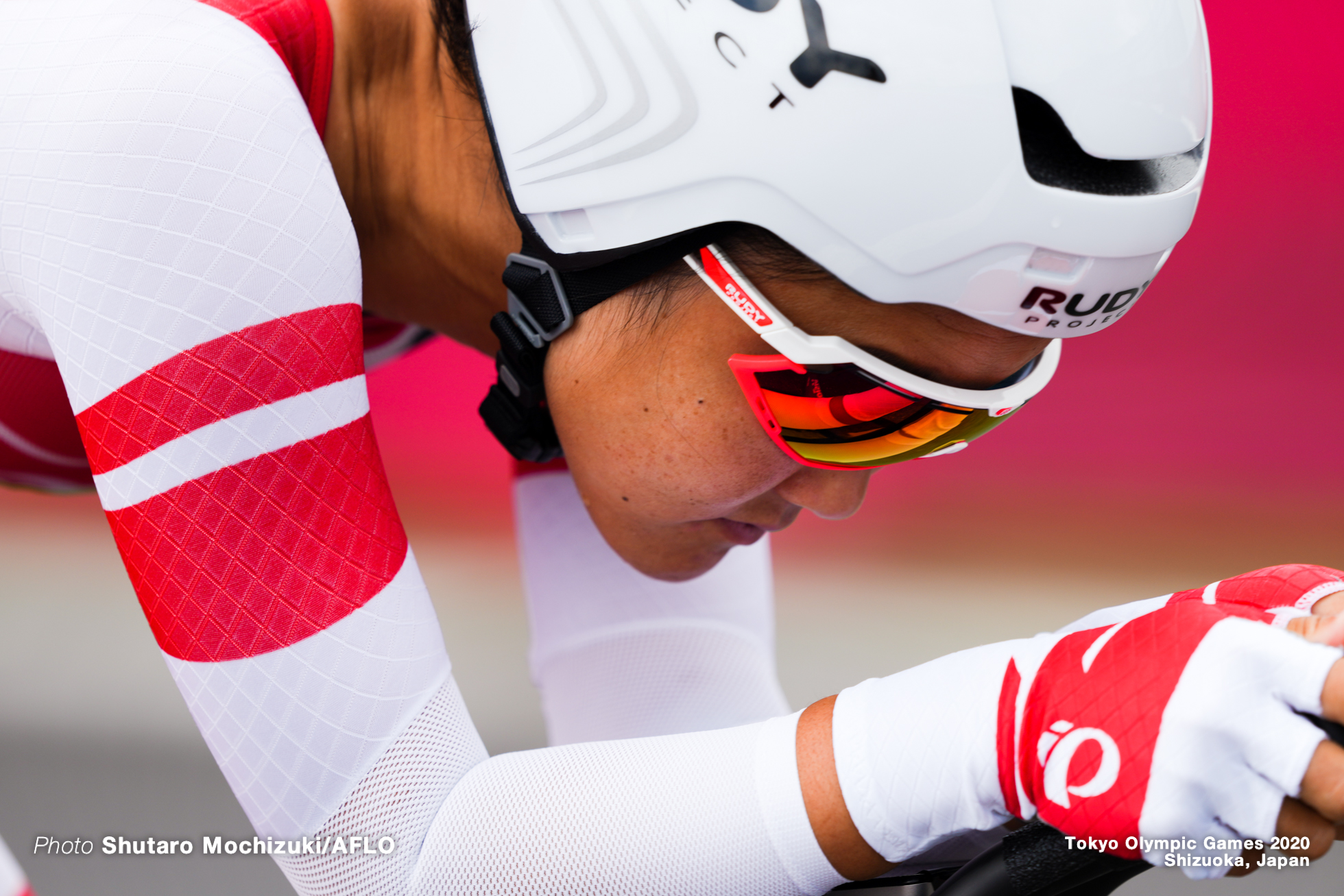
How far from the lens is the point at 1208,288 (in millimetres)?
2465

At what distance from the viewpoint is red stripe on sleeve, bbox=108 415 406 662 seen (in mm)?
692

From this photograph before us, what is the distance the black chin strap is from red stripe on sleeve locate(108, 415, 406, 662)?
22cm

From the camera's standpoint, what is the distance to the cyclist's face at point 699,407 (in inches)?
29.8

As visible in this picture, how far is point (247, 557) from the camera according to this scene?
27.3 inches

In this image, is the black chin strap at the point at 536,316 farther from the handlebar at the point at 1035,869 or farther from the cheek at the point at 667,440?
the handlebar at the point at 1035,869

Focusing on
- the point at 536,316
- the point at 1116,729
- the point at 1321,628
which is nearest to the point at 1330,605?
the point at 1321,628

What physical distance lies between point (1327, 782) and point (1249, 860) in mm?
78

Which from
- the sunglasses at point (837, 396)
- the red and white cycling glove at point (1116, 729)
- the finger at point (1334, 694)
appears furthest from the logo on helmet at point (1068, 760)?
the sunglasses at point (837, 396)

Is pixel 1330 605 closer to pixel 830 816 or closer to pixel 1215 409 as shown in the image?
pixel 830 816

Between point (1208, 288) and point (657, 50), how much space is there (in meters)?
2.11

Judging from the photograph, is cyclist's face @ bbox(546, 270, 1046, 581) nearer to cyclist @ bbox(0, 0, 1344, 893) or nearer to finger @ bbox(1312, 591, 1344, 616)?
cyclist @ bbox(0, 0, 1344, 893)

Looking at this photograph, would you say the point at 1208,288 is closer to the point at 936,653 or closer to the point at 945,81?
the point at 936,653

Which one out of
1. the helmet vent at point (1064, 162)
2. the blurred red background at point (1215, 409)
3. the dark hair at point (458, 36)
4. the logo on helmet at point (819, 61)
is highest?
the dark hair at point (458, 36)

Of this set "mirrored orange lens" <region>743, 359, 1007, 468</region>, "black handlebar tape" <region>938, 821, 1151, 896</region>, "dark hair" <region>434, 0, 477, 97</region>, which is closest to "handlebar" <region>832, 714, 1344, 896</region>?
"black handlebar tape" <region>938, 821, 1151, 896</region>
